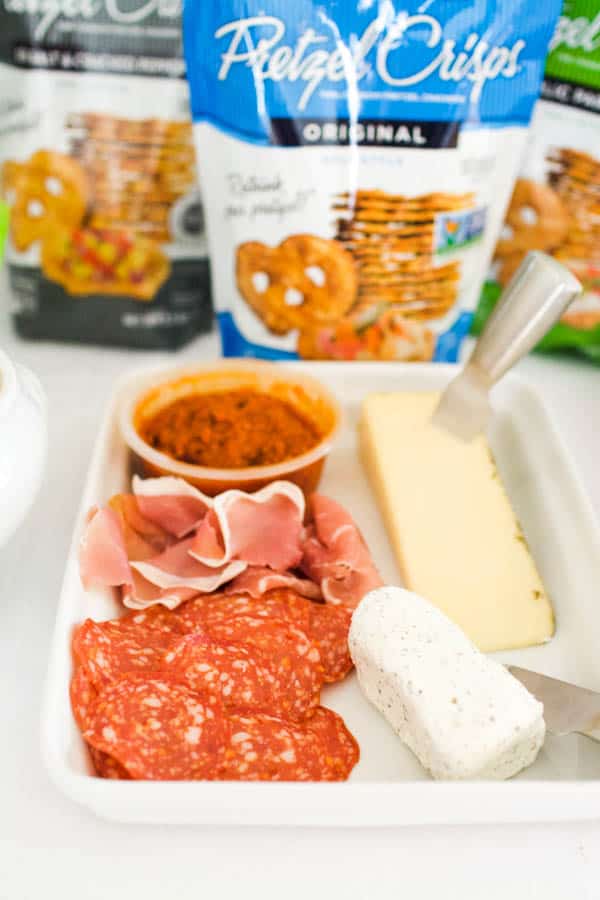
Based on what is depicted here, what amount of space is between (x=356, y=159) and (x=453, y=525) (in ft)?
1.63

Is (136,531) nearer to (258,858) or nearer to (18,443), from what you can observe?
(18,443)

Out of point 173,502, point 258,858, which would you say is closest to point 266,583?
point 173,502

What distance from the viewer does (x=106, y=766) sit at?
2.33ft

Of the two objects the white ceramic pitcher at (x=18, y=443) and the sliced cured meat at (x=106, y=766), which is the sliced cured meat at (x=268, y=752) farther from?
the white ceramic pitcher at (x=18, y=443)

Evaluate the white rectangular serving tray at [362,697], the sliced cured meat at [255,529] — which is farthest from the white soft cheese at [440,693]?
the sliced cured meat at [255,529]

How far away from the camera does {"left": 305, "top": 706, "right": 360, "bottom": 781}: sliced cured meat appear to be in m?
0.75

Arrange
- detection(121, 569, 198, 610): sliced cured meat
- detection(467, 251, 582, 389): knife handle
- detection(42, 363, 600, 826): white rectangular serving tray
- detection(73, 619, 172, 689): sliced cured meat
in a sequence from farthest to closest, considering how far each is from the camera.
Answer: detection(467, 251, 582, 389): knife handle → detection(121, 569, 198, 610): sliced cured meat → detection(73, 619, 172, 689): sliced cured meat → detection(42, 363, 600, 826): white rectangular serving tray

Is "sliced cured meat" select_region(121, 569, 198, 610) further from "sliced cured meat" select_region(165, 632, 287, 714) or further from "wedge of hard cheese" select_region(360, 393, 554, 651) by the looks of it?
"wedge of hard cheese" select_region(360, 393, 554, 651)

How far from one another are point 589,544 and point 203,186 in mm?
679

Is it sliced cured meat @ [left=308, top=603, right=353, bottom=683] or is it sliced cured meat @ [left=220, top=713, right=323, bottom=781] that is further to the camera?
sliced cured meat @ [left=308, top=603, right=353, bottom=683]

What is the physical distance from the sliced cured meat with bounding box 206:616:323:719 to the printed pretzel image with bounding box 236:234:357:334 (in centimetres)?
52

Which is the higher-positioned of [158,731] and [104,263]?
[104,263]

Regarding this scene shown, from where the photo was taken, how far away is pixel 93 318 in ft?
4.27

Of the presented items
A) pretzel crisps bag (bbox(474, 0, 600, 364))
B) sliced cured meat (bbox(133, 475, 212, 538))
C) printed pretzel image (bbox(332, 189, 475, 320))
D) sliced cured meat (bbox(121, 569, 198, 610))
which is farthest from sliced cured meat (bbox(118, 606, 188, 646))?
pretzel crisps bag (bbox(474, 0, 600, 364))
